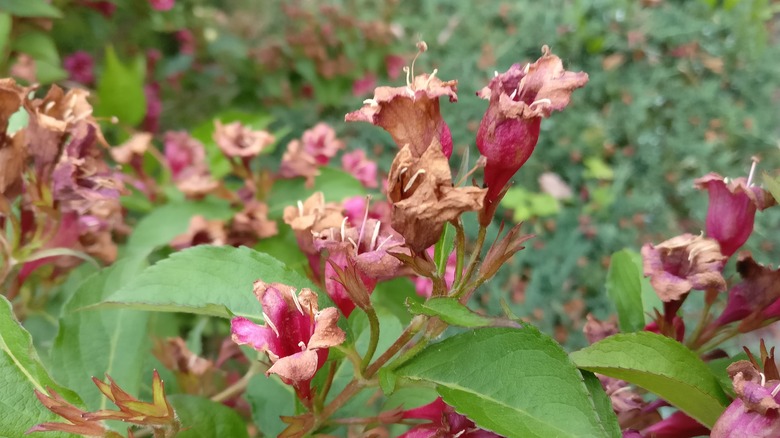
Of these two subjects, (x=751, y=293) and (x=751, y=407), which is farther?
(x=751, y=293)

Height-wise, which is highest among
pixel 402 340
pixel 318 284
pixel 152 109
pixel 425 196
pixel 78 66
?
pixel 425 196

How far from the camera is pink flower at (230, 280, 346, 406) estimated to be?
0.42 m

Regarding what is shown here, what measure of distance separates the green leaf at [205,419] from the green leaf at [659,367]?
0.34 m

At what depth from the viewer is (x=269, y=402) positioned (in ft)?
2.19

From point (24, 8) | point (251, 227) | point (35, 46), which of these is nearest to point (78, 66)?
point (35, 46)

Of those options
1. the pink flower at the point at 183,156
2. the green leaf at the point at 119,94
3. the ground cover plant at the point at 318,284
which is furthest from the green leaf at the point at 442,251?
the green leaf at the point at 119,94

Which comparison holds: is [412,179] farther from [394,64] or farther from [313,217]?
[394,64]

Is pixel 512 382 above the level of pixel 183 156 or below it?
above

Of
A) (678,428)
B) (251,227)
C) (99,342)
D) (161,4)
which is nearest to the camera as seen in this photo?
(678,428)

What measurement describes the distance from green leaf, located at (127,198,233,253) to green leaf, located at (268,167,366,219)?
0.08m

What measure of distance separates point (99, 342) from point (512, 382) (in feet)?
1.51

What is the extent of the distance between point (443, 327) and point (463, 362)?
0.13 feet

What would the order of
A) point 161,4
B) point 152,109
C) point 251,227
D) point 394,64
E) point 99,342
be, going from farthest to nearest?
point 394,64
point 152,109
point 161,4
point 251,227
point 99,342

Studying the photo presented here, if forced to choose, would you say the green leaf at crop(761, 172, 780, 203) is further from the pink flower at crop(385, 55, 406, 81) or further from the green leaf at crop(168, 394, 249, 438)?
the pink flower at crop(385, 55, 406, 81)
